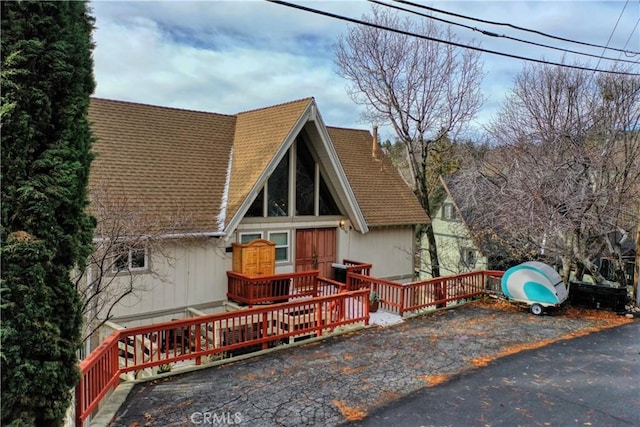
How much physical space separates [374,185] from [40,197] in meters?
13.4

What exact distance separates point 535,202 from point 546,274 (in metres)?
2.41

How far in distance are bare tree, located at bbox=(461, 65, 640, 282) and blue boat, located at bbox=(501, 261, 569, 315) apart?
1.94m

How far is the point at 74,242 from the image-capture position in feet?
13.5

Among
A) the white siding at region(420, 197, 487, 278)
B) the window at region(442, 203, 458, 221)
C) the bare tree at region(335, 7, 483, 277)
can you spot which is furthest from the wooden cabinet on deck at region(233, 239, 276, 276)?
the window at region(442, 203, 458, 221)

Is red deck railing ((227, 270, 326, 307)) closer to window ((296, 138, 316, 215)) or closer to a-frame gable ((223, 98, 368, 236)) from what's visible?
a-frame gable ((223, 98, 368, 236))

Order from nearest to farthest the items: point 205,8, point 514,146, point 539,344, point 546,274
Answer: point 205,8 < point 539,344 < point 546,274 < point 514,146

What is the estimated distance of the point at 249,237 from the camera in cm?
1234

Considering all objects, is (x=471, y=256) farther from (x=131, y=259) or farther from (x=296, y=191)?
(x=131, y=259)

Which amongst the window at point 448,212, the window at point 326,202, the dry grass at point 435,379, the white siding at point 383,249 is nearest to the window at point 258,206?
the window at point 326,202

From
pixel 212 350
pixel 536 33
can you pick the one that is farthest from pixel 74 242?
pixel 536 33

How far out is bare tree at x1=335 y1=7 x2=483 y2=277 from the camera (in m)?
17.7

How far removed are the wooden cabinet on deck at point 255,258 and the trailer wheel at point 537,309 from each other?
716cm

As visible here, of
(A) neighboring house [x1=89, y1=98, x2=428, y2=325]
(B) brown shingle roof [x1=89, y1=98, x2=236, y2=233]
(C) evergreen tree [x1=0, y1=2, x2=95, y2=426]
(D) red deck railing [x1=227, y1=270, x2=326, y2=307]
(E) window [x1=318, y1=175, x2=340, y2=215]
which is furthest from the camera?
(E) window [x1=318, y1=175, x2=340, y2=215]

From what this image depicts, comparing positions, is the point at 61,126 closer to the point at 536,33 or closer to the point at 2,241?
the point at 2,241
